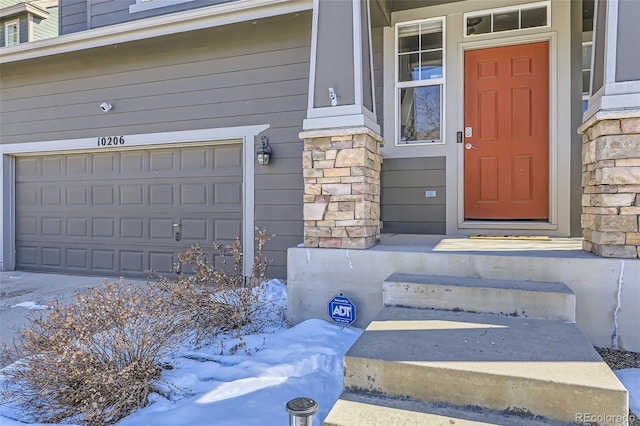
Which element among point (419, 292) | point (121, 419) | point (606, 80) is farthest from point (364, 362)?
point (606, 80)

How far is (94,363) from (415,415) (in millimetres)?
1700

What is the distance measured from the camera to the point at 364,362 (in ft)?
6.46

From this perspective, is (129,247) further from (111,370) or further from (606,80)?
(606,80)

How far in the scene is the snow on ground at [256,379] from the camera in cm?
205

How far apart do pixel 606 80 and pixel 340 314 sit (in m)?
2.57

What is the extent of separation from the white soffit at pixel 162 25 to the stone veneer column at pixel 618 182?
3272 millimetres

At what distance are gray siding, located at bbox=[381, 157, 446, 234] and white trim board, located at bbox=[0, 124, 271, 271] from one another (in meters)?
1.64

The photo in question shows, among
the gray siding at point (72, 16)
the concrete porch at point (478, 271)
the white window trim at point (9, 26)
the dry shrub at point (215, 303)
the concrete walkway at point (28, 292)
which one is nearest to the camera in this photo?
the concrete porch at point (478, 271)

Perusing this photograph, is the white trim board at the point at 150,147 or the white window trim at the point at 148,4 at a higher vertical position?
the white window trim at the point at 148,4

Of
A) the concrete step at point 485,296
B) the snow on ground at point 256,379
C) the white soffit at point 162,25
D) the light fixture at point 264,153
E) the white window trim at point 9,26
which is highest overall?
the white window trim at point 9,26

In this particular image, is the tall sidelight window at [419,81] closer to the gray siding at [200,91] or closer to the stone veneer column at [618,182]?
the gray siding at [200,91]

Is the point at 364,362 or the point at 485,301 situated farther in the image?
the point at 485,301

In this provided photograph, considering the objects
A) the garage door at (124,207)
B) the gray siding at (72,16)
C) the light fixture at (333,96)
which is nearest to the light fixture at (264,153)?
the garage door at (124,207)

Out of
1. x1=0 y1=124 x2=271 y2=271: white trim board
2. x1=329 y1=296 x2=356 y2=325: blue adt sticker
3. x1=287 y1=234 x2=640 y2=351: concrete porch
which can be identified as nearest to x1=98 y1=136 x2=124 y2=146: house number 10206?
x1=0 y1=124 x2=271 y2=271: white trim board
